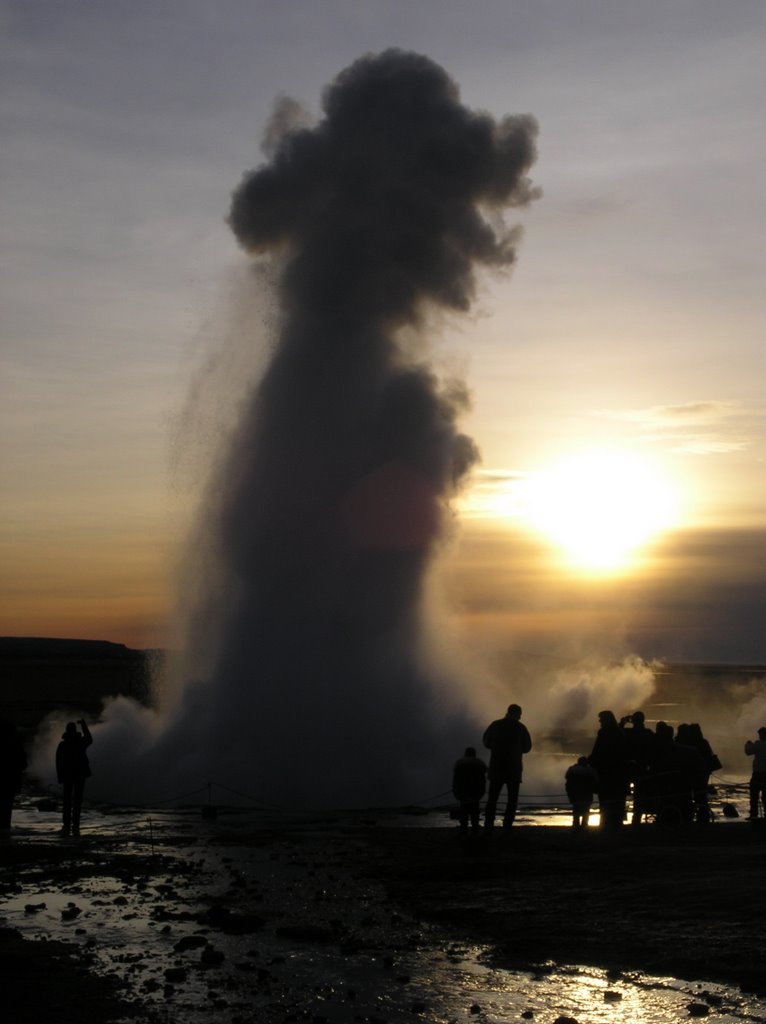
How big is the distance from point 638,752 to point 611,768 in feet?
2.97

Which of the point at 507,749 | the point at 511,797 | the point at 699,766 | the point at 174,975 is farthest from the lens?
the point at 699,766

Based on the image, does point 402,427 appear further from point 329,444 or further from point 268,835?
point 268,835

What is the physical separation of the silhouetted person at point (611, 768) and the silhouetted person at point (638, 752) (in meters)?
0.53

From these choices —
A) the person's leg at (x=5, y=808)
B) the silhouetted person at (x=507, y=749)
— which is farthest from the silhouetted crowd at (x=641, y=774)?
the person's leg at (x=5, y=808)

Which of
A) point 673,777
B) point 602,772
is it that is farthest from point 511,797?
point 673,777

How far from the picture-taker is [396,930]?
11.0 metres

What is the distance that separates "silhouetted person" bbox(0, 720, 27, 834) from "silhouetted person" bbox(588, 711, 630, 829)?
27.4ft

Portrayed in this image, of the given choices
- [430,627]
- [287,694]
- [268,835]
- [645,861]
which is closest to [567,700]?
[430,627]

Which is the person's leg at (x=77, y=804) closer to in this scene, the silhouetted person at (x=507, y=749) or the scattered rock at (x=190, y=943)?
the silhouetted person at (x=507, y=749)

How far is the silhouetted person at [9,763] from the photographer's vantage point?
18.7m

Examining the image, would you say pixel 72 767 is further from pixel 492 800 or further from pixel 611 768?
pixel 611 768

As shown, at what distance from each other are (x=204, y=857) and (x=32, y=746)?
25.8m

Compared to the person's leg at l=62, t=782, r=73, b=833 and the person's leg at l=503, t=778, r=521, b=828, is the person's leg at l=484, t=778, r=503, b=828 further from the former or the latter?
the person's leg at l=62, t=782, r=73, b=833

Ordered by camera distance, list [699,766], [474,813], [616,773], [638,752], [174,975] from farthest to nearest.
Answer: [699,766]
[638,752]
[616,773]
[474,813]
[174,975]
